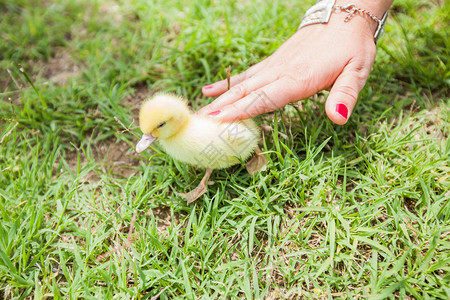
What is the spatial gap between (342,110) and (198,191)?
108 cm

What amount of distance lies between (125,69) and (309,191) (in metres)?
2.16

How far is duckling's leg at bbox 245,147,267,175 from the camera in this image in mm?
2143

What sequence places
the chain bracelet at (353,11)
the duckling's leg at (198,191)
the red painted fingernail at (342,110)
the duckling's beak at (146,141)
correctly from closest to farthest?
the red painted fingernail at (342,110) < the duckling's beak at (146,141) < the duckling's leg at (198,191) < the chain bracelet at (353,11)

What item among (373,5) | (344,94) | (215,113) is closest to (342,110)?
(344,94)

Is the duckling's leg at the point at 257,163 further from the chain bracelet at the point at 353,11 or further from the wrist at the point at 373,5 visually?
the wrist at the point at 373,5

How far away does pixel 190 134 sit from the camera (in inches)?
76.9

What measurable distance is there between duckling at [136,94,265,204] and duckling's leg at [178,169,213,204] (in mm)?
134

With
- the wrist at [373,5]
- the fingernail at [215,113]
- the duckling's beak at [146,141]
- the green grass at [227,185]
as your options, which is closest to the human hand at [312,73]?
the fingernail at [215,113]

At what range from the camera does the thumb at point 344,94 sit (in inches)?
72.2

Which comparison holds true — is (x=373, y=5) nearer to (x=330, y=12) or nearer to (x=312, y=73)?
(x=330, y=12)

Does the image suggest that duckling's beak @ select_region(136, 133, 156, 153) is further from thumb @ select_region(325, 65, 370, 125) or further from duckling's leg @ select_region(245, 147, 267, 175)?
thumb @ select_region(325, 65, 370, 125)

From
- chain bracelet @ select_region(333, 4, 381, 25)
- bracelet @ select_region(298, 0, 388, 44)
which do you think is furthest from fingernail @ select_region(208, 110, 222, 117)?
chain bracelet @ select_region(333, 4, 381, 25)

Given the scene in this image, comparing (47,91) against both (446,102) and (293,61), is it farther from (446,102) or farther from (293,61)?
(446,102)

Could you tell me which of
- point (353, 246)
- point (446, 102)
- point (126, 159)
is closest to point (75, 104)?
point (126, 159)
